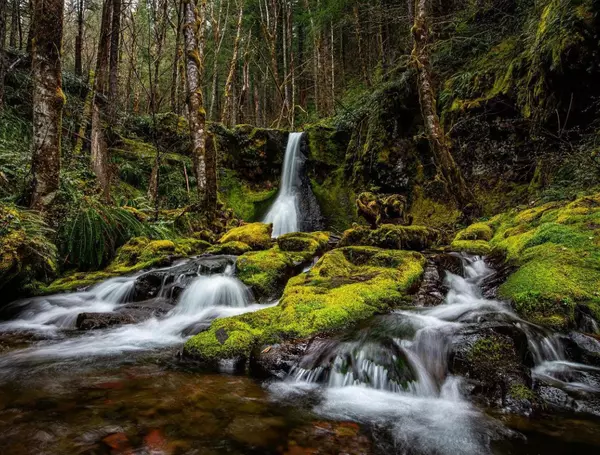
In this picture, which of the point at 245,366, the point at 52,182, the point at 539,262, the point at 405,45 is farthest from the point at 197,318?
the point at 405,45

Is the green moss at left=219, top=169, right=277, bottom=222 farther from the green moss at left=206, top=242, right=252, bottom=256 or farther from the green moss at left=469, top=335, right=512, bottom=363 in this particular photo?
the green moss at left=469, top=335, right=512, bottom=363

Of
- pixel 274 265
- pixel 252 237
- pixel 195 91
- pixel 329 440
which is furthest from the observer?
pixel 195 91

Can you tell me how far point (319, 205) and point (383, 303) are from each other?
33.4 feet

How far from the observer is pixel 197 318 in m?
5.12

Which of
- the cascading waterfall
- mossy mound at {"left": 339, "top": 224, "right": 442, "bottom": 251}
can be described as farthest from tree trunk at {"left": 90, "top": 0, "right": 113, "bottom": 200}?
the cascading waterfall

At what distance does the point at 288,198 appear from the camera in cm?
1475

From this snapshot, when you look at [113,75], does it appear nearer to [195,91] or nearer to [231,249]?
[195,91]

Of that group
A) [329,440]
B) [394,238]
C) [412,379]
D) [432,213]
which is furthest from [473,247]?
[329,440]

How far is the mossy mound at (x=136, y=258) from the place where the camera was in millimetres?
6207

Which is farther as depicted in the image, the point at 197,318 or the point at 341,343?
the point at 197,318

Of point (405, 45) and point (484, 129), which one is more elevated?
point (405, 45)

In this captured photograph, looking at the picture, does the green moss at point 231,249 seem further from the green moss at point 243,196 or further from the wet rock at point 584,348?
the green moss at point 243,196

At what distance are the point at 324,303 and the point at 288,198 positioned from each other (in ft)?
35.8

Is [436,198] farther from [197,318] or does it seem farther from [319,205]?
[197,318]
